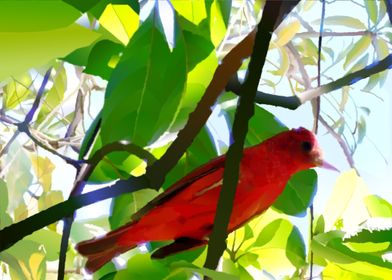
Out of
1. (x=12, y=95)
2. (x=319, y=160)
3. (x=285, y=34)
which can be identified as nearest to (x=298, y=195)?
(x=319, y=160)

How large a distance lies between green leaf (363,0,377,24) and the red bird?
201mm

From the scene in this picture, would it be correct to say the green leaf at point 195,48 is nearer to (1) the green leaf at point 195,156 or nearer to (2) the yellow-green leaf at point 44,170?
(1) the green leaf at point 195,156

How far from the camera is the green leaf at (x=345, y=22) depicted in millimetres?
464

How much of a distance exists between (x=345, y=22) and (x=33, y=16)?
0.41 m

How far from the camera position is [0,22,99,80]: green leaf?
9 cm

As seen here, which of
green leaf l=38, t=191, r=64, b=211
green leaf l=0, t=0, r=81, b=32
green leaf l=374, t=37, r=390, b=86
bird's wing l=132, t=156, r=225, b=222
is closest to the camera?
green leaf l=0, t=0, r=81, b=32

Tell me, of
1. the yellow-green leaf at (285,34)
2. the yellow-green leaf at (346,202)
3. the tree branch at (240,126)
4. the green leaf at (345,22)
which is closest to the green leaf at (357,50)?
the green leaf at (345,22)

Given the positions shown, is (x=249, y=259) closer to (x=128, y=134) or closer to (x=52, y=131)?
(x=128, y=134)

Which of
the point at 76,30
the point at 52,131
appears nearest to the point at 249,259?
the point at 76,30

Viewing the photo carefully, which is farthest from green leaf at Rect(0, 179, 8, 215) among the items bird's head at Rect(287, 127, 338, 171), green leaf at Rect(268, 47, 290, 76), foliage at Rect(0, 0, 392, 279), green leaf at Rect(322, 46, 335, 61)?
green leaf at Rect(322, 46, 335, 61)

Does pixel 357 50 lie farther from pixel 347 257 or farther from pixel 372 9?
pixel 347 257

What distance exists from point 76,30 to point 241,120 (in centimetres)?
5

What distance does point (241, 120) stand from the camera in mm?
136

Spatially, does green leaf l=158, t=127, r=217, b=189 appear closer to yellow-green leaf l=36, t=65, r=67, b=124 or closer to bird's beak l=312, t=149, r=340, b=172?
bird's beak l=312, t=149, r=340, b=172
